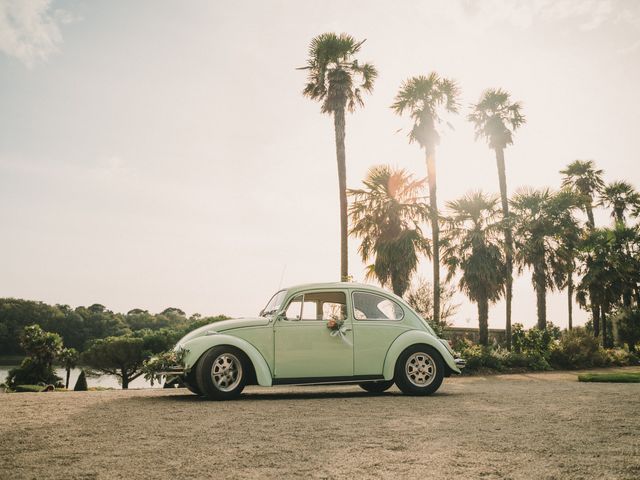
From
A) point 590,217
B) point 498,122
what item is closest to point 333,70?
point 498,122

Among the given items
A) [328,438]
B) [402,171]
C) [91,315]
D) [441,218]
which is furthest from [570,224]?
[91,315]

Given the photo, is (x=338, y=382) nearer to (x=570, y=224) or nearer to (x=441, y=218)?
(x=441, y=218)

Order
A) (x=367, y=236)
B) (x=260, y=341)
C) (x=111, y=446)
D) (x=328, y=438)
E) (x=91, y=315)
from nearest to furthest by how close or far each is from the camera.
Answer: (x=111, y=446)
(x=328, y=438)
(x=260, y=341)
(x=367, y=236)
(x=91, y=315)

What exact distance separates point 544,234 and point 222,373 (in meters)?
32.8

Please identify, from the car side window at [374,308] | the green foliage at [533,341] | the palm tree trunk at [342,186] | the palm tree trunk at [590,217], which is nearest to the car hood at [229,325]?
the car side window at [374,308]

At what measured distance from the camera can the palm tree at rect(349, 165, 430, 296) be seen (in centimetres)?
2502

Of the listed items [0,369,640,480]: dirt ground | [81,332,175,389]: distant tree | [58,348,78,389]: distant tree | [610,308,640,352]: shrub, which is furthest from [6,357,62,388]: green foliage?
[0,369,640,480]: dirt ground

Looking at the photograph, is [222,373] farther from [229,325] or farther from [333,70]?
[333,70]

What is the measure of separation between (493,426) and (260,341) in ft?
11.7

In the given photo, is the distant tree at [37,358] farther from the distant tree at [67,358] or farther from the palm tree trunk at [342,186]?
the palm tree trunk at [342,186]

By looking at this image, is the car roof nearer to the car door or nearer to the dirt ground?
the car door

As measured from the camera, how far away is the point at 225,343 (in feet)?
24.6

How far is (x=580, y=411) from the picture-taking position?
21.0 feet

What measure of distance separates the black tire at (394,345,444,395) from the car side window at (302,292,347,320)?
1.21 m
